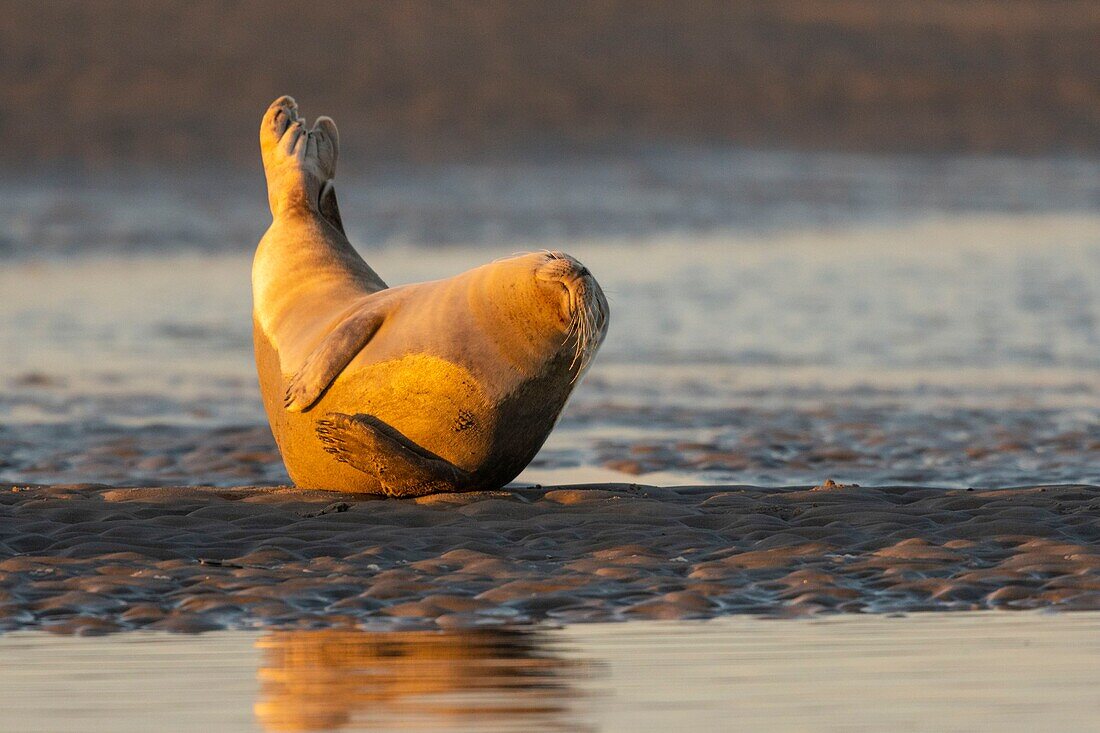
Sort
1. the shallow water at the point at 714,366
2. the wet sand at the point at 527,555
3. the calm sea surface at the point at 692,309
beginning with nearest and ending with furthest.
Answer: the wet sand at the point at 527,555 → the shallow water at the point at 714,366 → the calm sea surface at the point at 692,309

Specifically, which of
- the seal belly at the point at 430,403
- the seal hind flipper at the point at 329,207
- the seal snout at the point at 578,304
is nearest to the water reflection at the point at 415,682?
the seal snout at the point at 578,304

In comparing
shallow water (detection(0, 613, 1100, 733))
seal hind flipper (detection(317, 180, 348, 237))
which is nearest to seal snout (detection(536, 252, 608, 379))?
shallow water (detection(0, 613, 1100, 733))

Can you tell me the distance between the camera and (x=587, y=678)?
21.7 ft

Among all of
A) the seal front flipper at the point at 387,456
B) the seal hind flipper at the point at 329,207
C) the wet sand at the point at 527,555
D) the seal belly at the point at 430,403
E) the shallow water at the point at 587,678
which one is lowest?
the shallow water at the point at 587,678

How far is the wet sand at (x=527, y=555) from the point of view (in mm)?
7793

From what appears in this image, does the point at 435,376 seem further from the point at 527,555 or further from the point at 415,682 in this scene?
the point at 415,682

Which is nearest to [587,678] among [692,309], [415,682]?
[415,682]

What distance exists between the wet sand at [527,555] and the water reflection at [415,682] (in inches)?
12.9

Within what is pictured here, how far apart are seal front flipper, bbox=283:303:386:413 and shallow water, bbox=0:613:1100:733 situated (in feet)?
7.54

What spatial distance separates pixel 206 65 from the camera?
1388 inches

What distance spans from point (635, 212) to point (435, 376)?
2006 cm

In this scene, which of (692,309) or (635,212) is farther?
(635,212)

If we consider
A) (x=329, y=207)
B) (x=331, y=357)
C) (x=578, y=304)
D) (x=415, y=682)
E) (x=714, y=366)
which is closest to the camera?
(x=415, y=682)

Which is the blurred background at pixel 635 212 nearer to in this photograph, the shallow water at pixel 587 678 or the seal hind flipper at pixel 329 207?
the seal hind flipper at pixel 329 207
